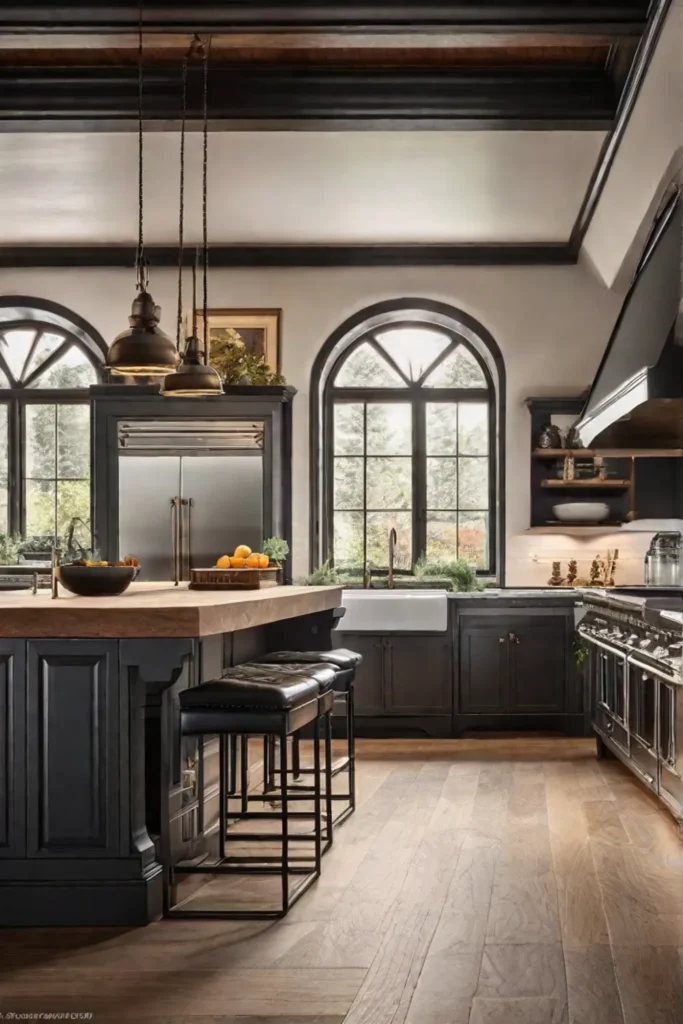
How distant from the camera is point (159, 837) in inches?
158

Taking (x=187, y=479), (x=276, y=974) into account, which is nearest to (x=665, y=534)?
(x=187, y=479)

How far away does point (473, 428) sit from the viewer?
8867 mm

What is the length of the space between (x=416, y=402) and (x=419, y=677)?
2142 mm

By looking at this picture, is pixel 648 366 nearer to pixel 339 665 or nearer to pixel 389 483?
pixel 339 665

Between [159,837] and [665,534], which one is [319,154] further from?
[159,837]

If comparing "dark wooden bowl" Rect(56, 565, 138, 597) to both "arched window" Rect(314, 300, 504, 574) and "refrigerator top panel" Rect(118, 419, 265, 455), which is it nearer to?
"refrigerator top panel" Rect(118, 419, 265, 455)

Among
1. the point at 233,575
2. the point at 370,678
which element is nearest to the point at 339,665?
the point at 233,575

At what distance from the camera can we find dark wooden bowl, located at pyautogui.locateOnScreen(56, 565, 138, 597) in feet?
14.7

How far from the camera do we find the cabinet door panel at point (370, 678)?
7758 mm

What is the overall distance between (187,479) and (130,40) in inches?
128

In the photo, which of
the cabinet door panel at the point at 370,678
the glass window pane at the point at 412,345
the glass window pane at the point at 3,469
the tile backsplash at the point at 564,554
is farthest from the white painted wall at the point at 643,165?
the glass window pane at the point at 3,469

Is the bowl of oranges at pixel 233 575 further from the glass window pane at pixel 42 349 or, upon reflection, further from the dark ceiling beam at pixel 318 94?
the glass window pane at pixel 42 349

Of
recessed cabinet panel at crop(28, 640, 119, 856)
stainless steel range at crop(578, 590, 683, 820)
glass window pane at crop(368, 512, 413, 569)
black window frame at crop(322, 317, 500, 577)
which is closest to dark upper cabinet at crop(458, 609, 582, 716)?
stainless steel range at crop(578, 590, 683, 820)

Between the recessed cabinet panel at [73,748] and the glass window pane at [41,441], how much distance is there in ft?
17.5
